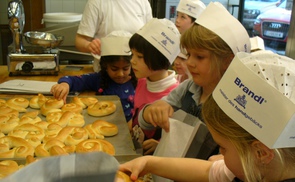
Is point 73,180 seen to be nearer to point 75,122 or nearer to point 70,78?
point 75,122

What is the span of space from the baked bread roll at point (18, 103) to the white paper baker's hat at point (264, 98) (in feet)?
4.16

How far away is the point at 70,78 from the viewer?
6.55 ft

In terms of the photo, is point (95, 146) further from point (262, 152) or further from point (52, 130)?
point (262, 152)

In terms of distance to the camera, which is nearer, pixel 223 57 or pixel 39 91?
pixel 223 57

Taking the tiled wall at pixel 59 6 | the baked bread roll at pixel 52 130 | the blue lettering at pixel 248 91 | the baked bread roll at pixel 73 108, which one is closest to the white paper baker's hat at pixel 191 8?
the baked bread roll at pixel 73 108

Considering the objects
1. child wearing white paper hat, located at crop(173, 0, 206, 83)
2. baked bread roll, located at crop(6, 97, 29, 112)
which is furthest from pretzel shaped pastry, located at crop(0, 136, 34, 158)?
child wearing white paper hat, located at crop(173, 0, 206, 83)

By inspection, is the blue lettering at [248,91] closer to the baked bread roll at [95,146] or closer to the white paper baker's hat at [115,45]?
the baked bread roll at [95,146]

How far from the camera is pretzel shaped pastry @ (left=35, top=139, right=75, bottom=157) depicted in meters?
1.32

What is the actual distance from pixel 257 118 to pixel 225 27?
528mm

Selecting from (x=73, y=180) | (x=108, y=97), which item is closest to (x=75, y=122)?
(x=108, y=97)

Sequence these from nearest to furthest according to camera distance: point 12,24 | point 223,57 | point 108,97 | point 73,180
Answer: point 73,180 → point 223,57 → point 108,97 → point 12,24

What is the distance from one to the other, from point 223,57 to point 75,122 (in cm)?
76

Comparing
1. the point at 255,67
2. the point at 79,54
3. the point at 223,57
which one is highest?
the point at 255,67

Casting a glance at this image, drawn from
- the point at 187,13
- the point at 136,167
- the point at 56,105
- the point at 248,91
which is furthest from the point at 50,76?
the point at 248,91
